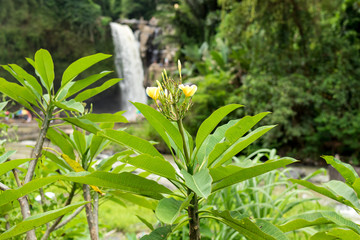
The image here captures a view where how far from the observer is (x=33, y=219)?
18.4 inches

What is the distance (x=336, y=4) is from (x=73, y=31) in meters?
10.8

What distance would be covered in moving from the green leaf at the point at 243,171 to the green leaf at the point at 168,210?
0.09 meters

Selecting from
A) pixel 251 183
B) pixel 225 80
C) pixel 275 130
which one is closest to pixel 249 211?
pixel 251 183

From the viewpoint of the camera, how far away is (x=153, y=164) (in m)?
0.52

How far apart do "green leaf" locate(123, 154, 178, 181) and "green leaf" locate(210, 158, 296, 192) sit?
0.08 m

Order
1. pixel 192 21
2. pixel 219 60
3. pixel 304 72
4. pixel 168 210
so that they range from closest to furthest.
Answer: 1. pixel 168 210
2. pixel 304 72
3. pixel 219 60
4. pixel 192 21

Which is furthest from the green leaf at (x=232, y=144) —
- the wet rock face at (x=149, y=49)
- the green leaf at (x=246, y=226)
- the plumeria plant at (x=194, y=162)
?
the wet rock face at (x=149, y=49)

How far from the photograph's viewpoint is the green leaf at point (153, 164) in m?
0.49

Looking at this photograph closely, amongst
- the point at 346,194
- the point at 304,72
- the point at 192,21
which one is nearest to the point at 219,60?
the point at 304,72

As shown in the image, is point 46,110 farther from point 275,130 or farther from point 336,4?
point 336,4

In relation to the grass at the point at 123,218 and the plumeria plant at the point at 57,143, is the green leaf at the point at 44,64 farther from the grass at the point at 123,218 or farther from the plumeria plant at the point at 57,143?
the grass at the point at 123,218

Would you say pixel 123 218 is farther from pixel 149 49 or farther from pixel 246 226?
pixel 149 49

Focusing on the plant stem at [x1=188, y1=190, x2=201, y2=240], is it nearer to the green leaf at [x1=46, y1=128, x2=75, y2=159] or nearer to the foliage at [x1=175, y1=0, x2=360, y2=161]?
the green leaf at [x1=46, y1=128, x2=75, y2=159]

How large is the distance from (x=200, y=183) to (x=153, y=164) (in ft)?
0.29
